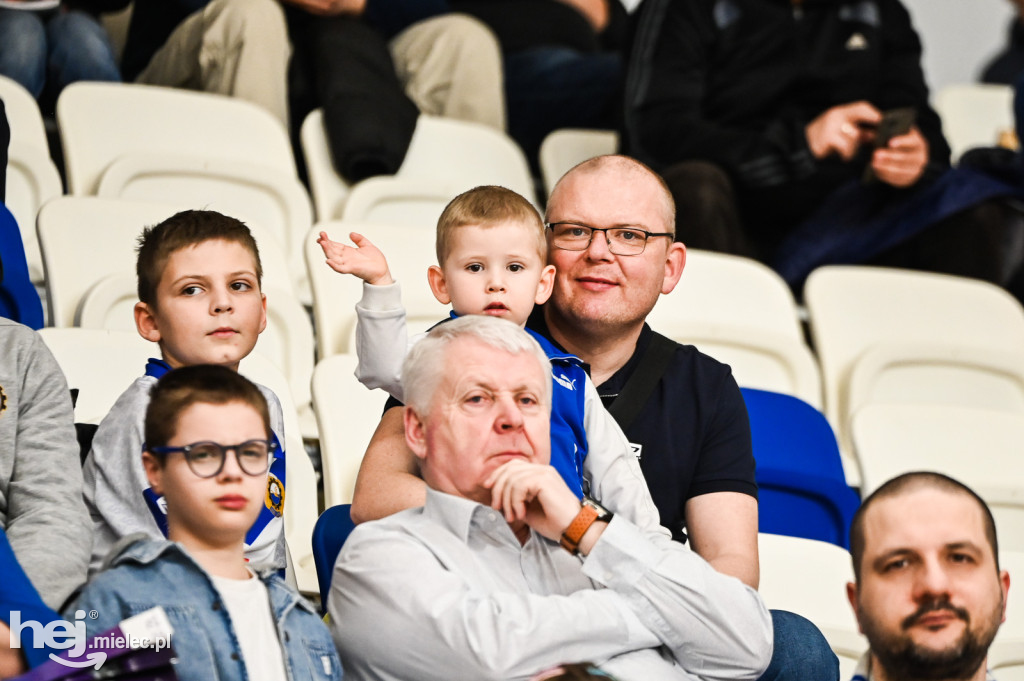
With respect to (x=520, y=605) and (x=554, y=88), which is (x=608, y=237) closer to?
(x=520, y=605)

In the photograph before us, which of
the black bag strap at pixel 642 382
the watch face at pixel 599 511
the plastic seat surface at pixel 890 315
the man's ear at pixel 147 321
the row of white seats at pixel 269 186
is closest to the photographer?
the watch face at pixel 599 511

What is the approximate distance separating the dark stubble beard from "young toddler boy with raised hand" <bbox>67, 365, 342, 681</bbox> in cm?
69

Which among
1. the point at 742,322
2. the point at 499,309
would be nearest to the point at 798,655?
the point at 499,309

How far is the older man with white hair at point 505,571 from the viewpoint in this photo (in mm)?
1562

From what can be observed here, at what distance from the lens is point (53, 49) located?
3326mm

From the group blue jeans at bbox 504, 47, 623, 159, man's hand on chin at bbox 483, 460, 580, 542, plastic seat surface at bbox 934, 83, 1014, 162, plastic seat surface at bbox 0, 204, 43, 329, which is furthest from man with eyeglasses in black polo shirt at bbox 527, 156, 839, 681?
plastic seat surface at bbox 934, 83, 1014, 162

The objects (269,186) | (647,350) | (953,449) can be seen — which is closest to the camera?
(647,350)

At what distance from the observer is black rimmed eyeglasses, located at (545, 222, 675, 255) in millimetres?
2223

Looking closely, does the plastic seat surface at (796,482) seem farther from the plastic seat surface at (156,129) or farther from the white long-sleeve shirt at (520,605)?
the plastic seat surface at (156,129)

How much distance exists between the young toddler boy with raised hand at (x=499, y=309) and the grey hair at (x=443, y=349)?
0.12 m

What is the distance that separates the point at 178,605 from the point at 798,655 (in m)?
0.92

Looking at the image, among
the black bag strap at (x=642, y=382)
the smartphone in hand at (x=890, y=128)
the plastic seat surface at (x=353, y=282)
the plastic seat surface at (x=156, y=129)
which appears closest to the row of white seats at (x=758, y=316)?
the plastic seat surface at (x=353, y=282)

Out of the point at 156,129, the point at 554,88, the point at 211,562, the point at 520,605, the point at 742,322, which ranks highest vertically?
the point at 554,88

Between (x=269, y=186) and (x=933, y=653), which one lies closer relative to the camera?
(x=933, y=653)
